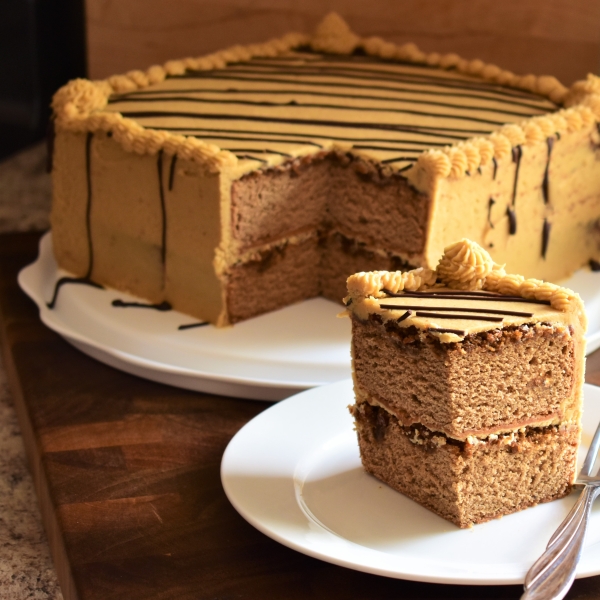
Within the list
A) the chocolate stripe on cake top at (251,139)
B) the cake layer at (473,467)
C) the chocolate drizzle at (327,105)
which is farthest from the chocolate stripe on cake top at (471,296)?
the chocolate stripe on cake top at (251,139)

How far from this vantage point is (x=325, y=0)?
12.7ft

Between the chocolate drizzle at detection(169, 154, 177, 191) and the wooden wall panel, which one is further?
the wooden wall panel

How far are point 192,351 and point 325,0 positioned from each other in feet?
6.01

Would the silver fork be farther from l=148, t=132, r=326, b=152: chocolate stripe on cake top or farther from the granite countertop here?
l=148, t=132, r=326, b=152: chocolate stripe on cake top

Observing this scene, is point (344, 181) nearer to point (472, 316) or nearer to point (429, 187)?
point (429, 187)

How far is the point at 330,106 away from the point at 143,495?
1.51m

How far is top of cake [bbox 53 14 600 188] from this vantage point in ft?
8.99

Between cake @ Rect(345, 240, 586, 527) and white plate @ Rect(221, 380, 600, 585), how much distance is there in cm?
6

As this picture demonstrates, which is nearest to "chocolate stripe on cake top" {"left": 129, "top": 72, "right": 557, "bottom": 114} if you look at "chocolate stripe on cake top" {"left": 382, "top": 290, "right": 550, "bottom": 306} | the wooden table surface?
the wooden table surface

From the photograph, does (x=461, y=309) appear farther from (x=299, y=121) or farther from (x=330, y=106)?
(x=330, y=106)

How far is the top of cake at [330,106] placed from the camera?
2.74m

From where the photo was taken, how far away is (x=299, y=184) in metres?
2.87

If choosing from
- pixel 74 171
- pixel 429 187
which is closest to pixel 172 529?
pixel 429 187

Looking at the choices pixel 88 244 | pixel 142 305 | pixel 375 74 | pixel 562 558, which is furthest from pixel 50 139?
pixel 562 558
